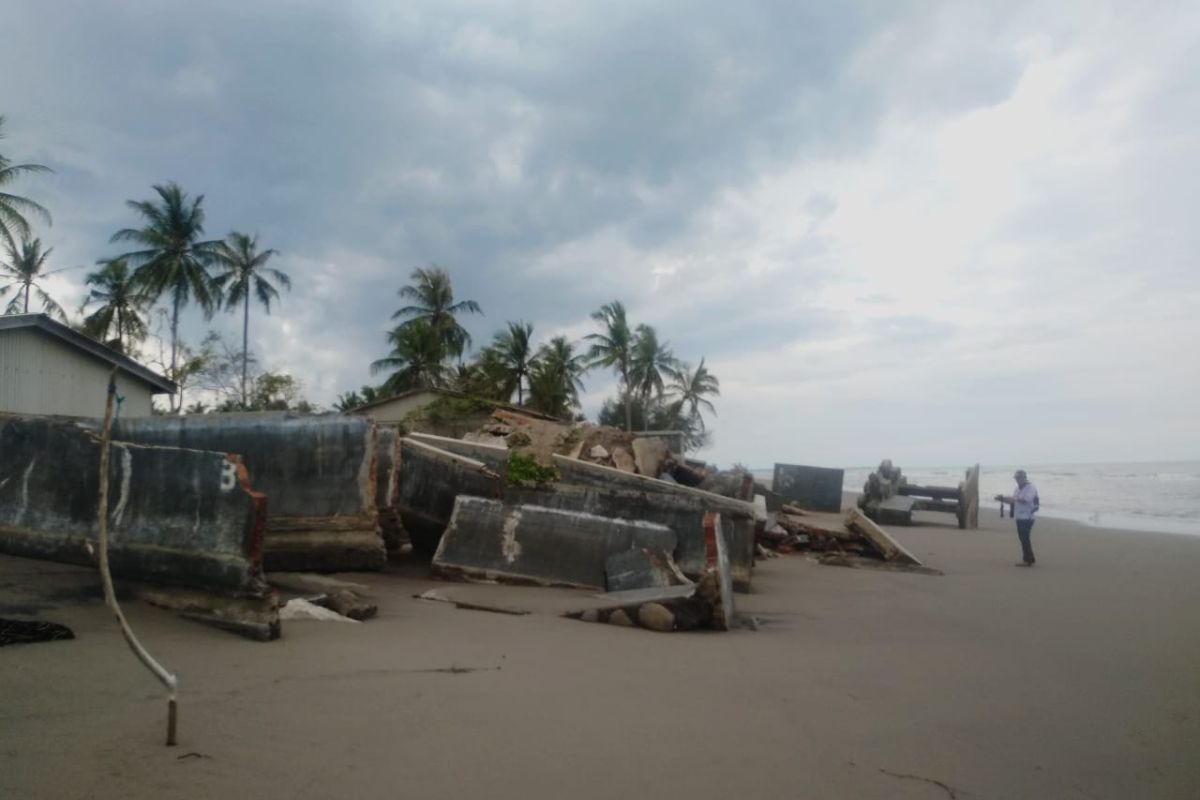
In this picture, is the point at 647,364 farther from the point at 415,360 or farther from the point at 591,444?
the point at 591,444

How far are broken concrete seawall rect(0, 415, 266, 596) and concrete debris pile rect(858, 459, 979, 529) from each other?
16757 mm

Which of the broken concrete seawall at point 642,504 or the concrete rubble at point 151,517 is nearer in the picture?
the concrete rubble at point 151,517

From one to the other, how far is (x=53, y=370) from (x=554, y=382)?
22.8 meters

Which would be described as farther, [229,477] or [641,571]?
[641,571]

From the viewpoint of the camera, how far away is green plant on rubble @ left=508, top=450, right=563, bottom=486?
8.38 m

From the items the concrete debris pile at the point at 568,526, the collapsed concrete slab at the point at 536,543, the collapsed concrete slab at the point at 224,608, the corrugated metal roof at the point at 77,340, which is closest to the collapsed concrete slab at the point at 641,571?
the concrete debris pile at the point at 568,526

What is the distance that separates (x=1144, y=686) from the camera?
4559 mm

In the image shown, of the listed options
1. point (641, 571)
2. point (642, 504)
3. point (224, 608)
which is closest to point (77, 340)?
point (642, 504)

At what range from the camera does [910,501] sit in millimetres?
19031

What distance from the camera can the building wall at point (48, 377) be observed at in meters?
15.1

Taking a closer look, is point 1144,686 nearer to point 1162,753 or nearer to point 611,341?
point 1162,753

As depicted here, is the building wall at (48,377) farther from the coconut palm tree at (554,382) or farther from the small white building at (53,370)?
the coconut palm tree at (554,382)

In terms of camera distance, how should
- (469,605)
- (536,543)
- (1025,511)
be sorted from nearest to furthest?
(469,605) → (536,543) → (1025,511)

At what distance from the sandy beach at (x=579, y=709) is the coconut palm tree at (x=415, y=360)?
31.3 meters
